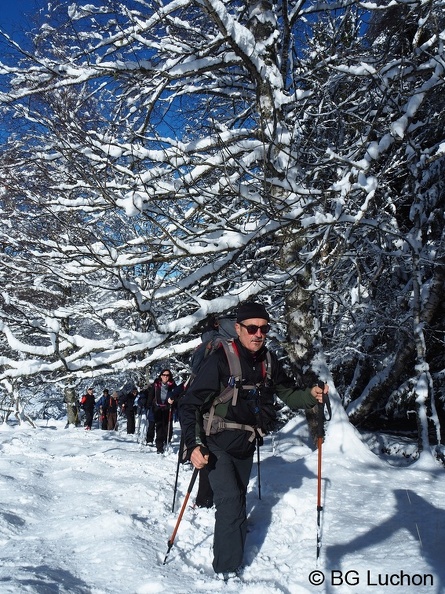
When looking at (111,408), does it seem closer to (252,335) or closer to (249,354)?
(249,354)

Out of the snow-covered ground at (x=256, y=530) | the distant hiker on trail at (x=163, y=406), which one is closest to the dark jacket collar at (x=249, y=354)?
the snow-covered ground at (x=256, y=530)

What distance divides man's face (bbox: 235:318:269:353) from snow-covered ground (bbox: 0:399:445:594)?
1.64 metres

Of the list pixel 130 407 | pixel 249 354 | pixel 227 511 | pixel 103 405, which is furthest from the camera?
pixel 103 405

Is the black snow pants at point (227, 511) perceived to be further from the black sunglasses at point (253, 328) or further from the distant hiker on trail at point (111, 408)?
the distant hiker on trail at point (111, 408)

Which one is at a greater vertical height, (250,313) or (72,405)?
(250,313)

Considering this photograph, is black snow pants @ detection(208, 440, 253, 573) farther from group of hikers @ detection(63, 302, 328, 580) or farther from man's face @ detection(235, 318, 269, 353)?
man's face @ detection(235, 318, 269, 353)

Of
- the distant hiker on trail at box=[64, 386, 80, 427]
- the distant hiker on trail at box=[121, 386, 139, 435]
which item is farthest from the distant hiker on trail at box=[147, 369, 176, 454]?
the distant hiker on trail at box=[64, 386, 80, 427]

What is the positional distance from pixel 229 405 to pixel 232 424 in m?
0.15

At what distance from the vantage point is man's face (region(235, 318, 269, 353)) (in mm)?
3760

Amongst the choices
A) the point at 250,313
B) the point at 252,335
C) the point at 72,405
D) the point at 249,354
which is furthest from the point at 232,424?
the point at 72,405

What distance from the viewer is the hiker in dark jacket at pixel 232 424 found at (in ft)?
11.5

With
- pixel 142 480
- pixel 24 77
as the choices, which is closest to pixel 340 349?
pixel 142 480

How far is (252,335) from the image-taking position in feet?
12.3

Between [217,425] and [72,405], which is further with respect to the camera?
[72,405]
